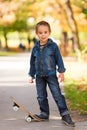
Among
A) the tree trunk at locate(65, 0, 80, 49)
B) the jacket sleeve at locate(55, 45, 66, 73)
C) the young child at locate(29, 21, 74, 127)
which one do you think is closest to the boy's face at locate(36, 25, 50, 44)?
the young child at locate(29, 21, 74, 127)

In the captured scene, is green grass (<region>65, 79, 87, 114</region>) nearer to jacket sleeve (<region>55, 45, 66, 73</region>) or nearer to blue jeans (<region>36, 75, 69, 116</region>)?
blue jeans (<region>36, 75, 69, 116</region>)

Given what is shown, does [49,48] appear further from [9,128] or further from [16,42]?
[16,42]

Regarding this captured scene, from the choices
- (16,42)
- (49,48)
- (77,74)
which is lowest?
(16,42)

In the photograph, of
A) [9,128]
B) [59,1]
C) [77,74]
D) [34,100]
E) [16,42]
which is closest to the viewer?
[9,128]

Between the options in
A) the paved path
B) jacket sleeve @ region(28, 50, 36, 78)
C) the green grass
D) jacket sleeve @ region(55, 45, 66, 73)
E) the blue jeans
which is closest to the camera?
the paved path

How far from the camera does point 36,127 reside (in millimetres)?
7707

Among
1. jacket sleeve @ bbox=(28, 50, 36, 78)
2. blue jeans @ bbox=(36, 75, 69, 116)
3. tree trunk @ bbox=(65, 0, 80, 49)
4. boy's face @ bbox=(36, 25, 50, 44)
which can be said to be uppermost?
boy's face @ bbox=(36, 25, 50, 44)

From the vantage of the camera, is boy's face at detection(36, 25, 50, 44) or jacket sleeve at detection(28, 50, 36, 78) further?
jacket sleeve at detection(28, 50, 36, 78)

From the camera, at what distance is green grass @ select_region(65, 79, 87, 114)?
9552 millimetres

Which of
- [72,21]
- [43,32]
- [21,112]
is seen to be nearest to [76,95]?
[21,112]

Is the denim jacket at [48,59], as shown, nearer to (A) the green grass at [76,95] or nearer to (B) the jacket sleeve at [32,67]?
(B) the jacket sleeve at [32,67]

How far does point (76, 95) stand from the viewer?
11.2 metres

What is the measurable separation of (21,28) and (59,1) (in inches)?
1200

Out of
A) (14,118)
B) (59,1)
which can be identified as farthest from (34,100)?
(59,1)
